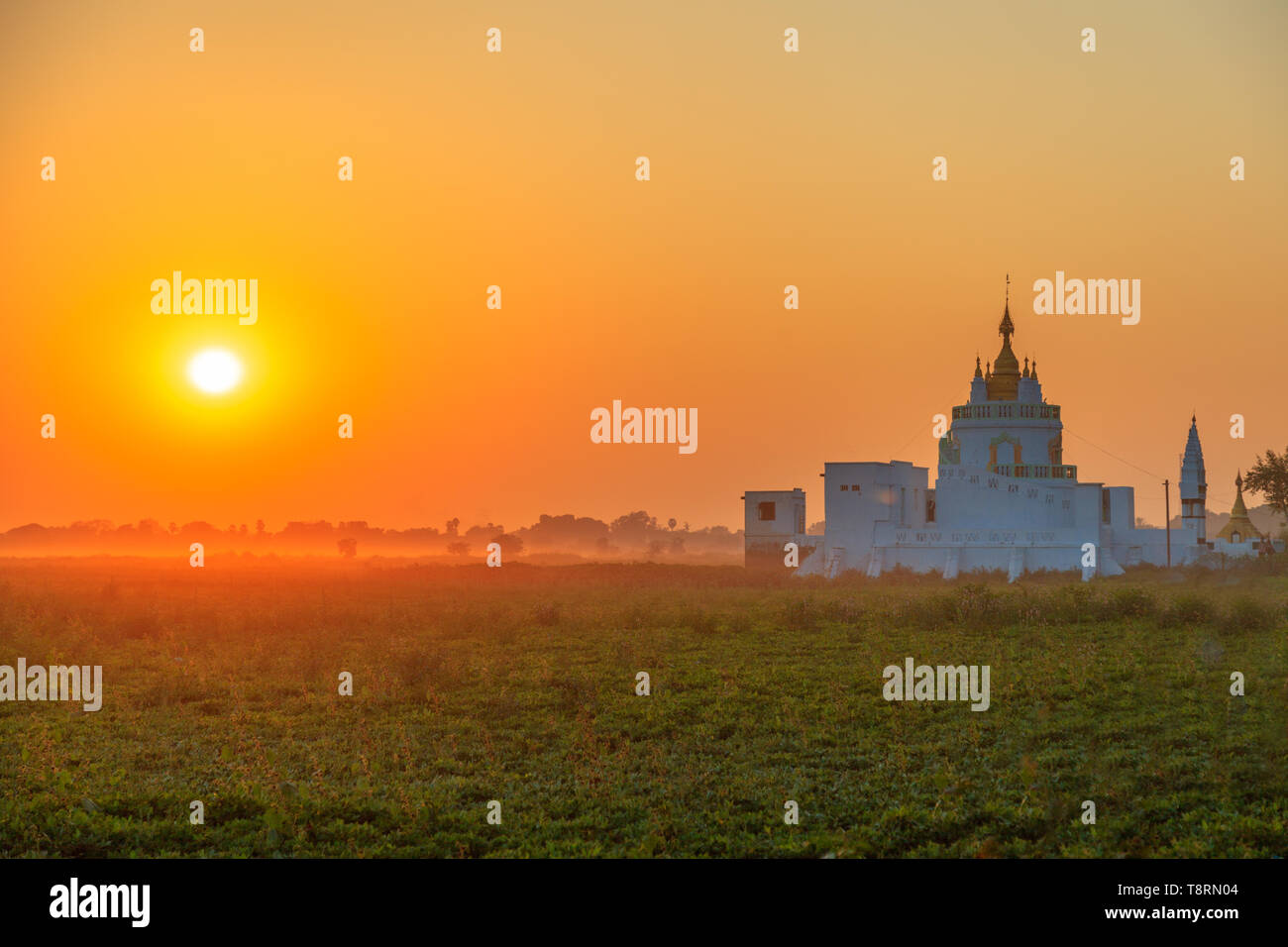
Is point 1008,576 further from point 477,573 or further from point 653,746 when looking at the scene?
point 653,746

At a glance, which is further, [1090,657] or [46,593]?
[46,593]

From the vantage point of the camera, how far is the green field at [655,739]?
11.8 metres

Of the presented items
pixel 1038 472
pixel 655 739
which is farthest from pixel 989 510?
pixel 655 739

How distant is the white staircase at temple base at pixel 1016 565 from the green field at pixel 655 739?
75.6 ft

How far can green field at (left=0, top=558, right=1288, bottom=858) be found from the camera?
38.7 feet

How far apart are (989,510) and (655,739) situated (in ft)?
157

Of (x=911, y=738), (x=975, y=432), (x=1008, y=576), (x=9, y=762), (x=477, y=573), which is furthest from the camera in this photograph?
(x=975, y=432)

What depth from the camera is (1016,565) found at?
2141 inches

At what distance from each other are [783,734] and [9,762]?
9.72 m

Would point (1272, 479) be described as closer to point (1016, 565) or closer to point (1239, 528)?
point (1239, 528)

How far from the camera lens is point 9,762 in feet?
48.1

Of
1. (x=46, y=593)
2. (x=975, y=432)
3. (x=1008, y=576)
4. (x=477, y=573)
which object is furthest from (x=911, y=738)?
(x=975, y=432)
